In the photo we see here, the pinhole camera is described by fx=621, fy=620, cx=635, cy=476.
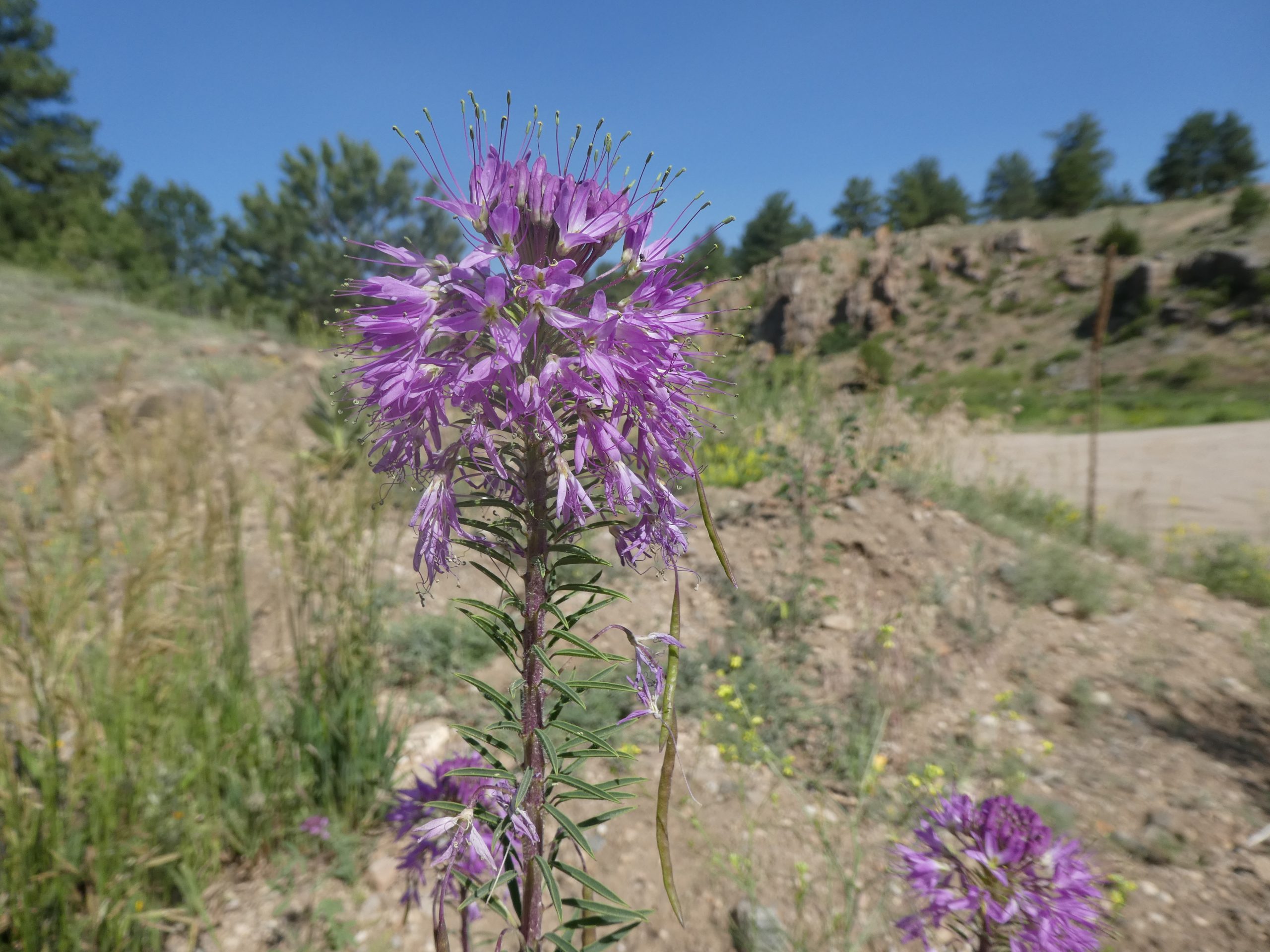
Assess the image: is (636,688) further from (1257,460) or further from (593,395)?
(1257,460)

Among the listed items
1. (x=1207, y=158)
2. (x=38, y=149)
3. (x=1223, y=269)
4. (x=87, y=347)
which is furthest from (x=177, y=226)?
(x=1207, y=158)

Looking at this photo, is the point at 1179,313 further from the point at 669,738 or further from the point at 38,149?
the point at 38,149

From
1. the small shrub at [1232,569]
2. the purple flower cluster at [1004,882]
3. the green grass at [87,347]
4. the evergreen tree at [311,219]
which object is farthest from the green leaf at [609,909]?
the evergreen tree at [311,219]

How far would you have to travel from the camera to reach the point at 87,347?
11531 millimetres

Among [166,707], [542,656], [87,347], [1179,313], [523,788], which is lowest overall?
[166,707]

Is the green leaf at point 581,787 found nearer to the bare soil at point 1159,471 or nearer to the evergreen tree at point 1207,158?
the bare soil at point 1159,471

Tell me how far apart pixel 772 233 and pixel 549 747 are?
59922 mm

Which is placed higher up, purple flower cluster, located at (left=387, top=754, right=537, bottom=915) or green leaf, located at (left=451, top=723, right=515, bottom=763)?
green leaf, located at (left=451, top=723, right=515, bottom=763)

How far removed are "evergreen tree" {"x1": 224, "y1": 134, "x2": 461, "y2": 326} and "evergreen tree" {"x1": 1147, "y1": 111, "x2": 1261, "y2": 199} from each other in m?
52.9

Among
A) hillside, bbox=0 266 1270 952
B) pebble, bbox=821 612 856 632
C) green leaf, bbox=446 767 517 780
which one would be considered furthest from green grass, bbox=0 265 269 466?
green leaf, bbox=446 767 517 780

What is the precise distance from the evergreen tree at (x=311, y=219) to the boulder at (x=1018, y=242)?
33.8 metres

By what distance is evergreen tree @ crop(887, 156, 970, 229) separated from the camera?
53.4 metres

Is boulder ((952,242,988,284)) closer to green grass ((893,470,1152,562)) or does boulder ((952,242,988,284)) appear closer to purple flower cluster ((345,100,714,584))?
green grass ((893,470,1152,562))

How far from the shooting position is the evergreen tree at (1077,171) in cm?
4819
